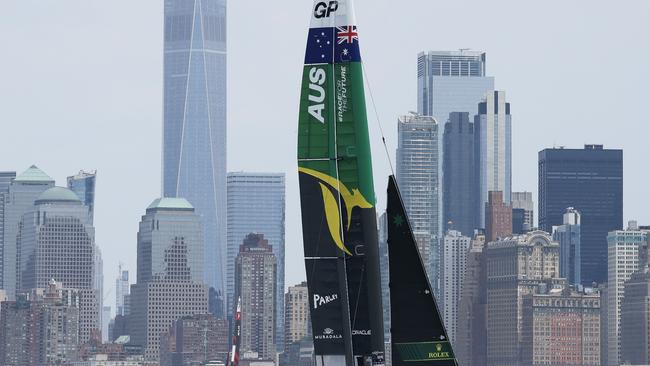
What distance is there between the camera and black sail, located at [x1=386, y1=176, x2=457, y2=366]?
3155 centimetres

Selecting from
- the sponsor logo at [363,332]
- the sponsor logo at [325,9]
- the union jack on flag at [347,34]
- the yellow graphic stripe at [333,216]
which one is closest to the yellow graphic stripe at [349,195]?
the yellow graphic stripe at [333,216]

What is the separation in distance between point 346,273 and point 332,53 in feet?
11.6

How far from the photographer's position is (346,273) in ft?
108

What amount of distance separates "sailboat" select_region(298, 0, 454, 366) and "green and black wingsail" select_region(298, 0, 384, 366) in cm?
2

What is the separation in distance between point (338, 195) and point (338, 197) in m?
0.03

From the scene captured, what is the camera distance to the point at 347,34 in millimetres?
32438

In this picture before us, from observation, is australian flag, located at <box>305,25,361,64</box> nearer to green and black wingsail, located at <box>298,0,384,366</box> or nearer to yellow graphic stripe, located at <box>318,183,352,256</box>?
green and black wingsail, located at <box>298,0,384,366</box>

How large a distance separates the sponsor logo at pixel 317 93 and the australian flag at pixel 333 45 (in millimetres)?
180

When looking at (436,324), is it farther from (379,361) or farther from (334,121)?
(334,121)

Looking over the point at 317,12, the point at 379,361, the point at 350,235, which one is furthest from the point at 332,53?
the point at 379,361

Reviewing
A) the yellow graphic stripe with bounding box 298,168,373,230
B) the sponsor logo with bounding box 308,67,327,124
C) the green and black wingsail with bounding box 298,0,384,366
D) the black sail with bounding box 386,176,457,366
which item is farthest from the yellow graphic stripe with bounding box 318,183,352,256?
the black sail with bounding box 386,176,457,366

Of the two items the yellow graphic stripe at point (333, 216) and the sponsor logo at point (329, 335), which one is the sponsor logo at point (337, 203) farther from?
the sponsor logo at point (329, 335)

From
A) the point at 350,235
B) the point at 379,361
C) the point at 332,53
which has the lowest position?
the point at 379,361

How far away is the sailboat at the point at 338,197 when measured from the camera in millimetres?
32469
